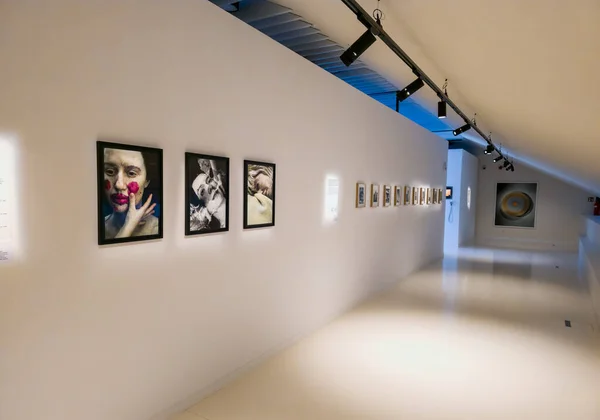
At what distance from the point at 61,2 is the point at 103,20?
229 mm

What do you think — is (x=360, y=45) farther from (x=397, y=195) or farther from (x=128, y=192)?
(x=397, y=195)

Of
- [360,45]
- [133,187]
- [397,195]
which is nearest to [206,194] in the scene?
[133,187]

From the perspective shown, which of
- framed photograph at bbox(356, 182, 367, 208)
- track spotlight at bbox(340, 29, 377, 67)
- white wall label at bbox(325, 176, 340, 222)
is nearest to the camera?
track spotlight at bbox(340, 29, 377, 67)

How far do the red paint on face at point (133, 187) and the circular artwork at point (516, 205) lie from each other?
15444 mm

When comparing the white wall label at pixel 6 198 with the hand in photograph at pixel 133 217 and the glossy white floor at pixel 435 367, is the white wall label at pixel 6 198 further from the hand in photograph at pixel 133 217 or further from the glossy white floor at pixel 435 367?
the glossy white floor at pixel 435 367

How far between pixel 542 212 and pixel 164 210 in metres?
15.5

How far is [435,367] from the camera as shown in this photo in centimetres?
372

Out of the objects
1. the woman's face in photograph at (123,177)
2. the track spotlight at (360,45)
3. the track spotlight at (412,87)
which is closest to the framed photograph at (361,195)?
the track spotlight at (412,87)

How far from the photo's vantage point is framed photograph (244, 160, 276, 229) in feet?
11.3

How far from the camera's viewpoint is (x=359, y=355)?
13.0ft

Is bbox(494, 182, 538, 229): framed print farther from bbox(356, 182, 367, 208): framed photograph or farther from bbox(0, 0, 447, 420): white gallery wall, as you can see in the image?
bbox(0, 0, 447, 420): white gallery wall

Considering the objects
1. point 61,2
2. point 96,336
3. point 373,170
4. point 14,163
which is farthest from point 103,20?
point 373,170

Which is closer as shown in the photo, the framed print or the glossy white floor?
the glossy white floor

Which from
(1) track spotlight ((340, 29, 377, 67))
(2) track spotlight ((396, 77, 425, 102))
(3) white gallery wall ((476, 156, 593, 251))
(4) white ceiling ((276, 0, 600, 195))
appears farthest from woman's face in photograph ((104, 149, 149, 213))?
(3) white gallery wall ((476, 156, 593, 251))
